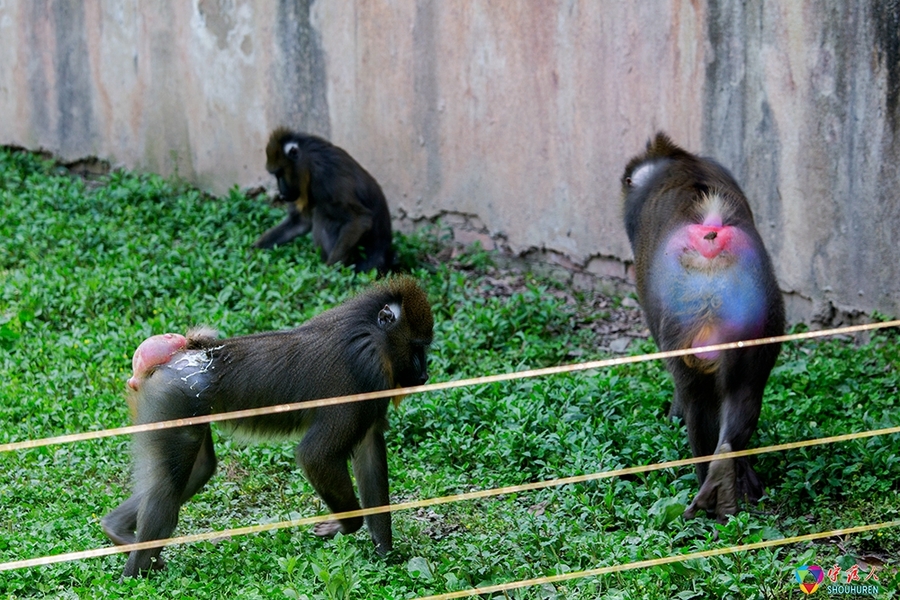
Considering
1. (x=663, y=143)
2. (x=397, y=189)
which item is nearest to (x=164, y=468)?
(x=663, y=143)

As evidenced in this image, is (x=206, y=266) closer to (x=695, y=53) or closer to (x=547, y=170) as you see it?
(x=547, y=170)

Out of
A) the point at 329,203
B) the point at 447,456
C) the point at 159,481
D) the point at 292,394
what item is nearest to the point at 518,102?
the point at 329,203

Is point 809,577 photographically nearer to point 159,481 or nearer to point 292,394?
point 292,394

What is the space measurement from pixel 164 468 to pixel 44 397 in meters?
1.95

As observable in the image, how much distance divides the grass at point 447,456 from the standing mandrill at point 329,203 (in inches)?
14.5

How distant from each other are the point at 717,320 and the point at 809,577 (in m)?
1.11

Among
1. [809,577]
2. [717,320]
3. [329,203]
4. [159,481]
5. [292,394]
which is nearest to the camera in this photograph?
[809,577]

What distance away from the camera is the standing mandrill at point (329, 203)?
341 inches

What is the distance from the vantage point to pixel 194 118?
34.6 feet

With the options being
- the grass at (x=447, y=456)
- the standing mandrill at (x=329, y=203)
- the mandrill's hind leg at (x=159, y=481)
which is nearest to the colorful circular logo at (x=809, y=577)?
the grass at (x=447, y=456)

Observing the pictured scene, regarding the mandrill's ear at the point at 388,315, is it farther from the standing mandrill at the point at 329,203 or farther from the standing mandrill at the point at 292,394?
the standing mandrill at the point at 329,203

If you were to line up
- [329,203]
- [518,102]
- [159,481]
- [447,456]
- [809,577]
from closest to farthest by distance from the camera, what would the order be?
[809,577] < [159,481] < [447,456] < [518,102] < [329,203]

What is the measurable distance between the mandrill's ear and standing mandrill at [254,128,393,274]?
158 inches

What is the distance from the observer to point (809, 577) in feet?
13.0
